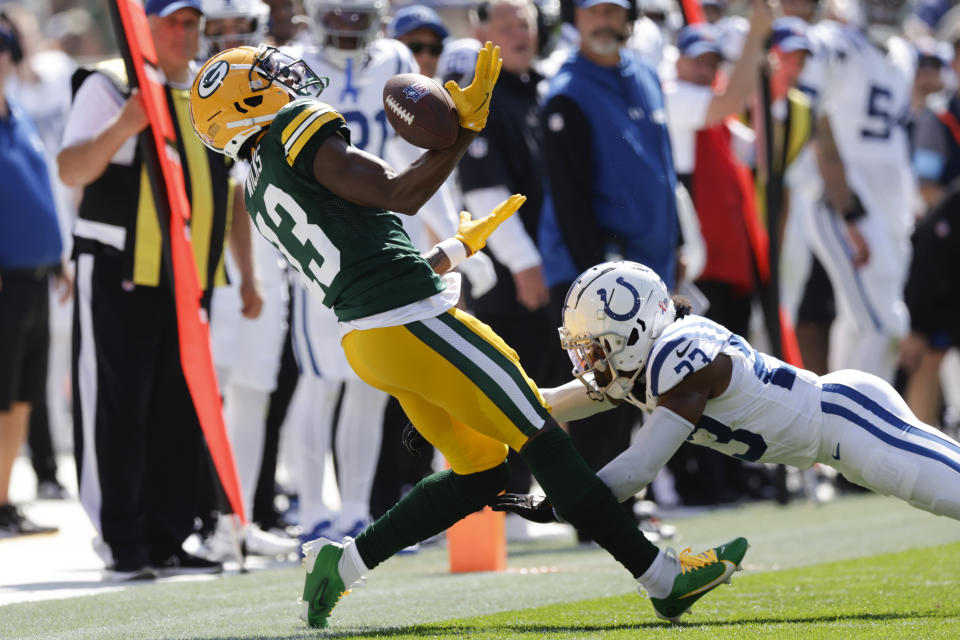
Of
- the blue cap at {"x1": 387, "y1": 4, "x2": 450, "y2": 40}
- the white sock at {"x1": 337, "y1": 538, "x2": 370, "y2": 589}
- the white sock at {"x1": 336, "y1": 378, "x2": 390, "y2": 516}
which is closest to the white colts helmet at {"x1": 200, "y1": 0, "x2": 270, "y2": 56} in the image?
the blue cap at {"x1": 387, "y1": 4, "x2": 450, "y2": 40}

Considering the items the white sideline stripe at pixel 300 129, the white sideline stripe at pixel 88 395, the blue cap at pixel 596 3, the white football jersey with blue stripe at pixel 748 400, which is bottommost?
the white sideline stripe at pixel 88 395

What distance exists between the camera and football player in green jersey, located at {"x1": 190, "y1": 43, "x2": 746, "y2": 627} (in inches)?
161

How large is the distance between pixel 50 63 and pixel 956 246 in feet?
18.9

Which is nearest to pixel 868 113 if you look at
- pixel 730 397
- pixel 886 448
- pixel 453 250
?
pixel 886 448

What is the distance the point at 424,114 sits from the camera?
4.03m

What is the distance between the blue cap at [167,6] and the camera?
587 centimetres

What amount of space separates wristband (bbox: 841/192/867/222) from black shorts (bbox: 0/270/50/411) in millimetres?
4131

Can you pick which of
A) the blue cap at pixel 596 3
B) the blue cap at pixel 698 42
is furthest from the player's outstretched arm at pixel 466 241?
the blue cap at pixel 698 42

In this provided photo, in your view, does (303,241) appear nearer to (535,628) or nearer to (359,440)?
(535,628)

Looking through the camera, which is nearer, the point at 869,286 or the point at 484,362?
the point at 484,362

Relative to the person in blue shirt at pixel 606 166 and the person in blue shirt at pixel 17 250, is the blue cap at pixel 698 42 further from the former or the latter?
the person in blue shirt at pixel 17 250

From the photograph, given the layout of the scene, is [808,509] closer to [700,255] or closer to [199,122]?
[700,255]

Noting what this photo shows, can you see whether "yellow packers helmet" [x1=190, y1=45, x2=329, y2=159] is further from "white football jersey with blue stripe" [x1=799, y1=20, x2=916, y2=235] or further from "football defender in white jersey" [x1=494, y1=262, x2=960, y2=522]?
Result: "white football jersey with blue stripe" [x1=799, y1=20, x2=916, y2=235]

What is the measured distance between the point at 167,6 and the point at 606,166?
5.84ft
